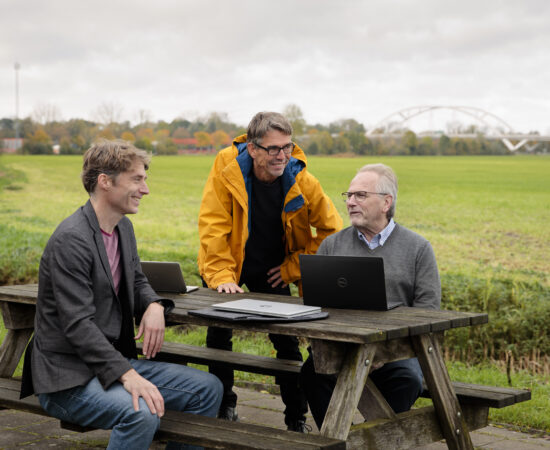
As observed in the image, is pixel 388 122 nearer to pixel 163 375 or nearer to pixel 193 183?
pixel 193 183

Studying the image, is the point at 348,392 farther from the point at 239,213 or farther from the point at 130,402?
the point at 239,213

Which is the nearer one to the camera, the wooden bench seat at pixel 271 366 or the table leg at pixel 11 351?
the wooden bench seat at pixel 271 366

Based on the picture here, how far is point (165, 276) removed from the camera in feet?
14.1

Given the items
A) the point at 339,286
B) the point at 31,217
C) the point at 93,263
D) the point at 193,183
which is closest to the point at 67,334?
the point at 93,263

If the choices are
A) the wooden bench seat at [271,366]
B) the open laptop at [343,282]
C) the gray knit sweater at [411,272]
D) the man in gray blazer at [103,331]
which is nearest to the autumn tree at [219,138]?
the wooden bench seat at [271,366]

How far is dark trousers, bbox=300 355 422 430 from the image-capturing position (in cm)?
371

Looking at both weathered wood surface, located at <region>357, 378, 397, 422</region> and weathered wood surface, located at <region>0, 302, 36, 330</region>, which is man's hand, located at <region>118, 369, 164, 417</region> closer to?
weathered wood surface, located at <region>357, 378, 397, 422</region>

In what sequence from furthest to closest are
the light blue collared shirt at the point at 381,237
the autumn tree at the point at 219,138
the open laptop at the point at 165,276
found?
the autumn tree at the point at 219,138 → the open laptop at the point at 165,276 → the light blue collared shirt at the point at 381,237

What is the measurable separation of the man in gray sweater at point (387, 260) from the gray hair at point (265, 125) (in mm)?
516

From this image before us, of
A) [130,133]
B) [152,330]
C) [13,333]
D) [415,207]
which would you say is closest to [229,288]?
[152,330]

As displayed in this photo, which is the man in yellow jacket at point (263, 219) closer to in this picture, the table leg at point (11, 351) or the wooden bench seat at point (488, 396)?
the wooden bench seat at point (488, 396)

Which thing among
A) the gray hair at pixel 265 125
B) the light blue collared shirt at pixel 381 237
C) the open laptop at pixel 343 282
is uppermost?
the gray hair at pixel 265 125

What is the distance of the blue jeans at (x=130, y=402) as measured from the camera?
3037 mm

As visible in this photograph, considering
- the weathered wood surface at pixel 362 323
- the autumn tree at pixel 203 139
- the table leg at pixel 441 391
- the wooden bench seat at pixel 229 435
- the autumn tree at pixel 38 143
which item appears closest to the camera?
the wooden bench seat at pixel 229 435
